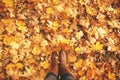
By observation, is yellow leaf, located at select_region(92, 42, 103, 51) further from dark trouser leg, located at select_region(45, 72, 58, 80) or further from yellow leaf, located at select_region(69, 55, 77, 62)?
dark trouser leg, located at select_region(45, 72, 58, 80)

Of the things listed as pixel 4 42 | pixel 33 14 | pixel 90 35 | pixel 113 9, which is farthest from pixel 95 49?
pixel 4 42

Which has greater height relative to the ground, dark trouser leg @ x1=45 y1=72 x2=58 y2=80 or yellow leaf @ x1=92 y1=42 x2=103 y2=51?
yellow leaf @ x1=92 y1=42 x2=103 y2=51

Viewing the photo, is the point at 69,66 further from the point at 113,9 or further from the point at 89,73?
the point at 113,9

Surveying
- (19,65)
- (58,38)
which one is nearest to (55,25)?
(58,38)

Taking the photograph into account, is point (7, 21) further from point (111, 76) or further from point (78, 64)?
point (111, 76)

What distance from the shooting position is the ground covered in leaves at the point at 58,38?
3.65 m

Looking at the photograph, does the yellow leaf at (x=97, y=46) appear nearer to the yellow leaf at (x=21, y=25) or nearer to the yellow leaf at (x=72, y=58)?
the yellow leaf at (x=72, y=58)

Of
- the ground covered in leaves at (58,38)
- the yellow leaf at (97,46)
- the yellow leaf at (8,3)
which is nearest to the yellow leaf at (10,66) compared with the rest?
the ground covered in leaves at (58,38)

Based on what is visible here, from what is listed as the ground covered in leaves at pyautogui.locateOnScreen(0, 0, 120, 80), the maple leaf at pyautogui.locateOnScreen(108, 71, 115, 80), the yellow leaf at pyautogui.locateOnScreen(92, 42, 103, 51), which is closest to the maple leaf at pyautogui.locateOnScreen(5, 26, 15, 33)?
the ground covered in leaves at pyautogui.locateOnScreen(0, 0, 120, 80)

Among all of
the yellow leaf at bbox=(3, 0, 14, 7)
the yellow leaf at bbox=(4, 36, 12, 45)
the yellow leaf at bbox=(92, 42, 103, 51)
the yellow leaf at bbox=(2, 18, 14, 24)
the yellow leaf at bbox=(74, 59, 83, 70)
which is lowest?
the yellow leaf at bbox=(74, 59, 83, 70)

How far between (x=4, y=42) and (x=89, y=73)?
153 centimetres

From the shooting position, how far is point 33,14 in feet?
13.3

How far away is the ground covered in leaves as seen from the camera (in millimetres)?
3650

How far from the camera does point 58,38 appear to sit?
3.94m
